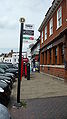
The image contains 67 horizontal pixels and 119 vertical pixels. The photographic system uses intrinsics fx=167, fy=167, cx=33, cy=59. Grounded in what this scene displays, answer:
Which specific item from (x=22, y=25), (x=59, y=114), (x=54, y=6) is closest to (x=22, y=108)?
(x=59, y=114)

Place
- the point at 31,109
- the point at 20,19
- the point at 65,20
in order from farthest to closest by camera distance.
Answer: the point at 65,20
the point at 20,19
the point at 31,109

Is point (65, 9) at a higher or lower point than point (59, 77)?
higher

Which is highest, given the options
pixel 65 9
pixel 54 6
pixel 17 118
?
pixel 54 6

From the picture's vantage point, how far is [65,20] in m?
13.0

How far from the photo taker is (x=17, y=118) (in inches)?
198

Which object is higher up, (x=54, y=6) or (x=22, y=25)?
(x=54, y=6)

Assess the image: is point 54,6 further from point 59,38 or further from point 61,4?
point 59,38

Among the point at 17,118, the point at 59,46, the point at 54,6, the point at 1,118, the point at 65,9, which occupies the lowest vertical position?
the point at 17,118

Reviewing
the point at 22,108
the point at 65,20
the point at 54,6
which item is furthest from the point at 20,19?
the point at 54,6

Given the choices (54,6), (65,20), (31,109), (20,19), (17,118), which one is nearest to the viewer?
(17,118)

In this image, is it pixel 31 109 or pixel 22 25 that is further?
pixel 22 25

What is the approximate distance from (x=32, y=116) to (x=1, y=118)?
248cm

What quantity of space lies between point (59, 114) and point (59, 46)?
34.5 feet

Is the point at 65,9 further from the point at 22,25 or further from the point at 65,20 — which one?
the point at 22,25
